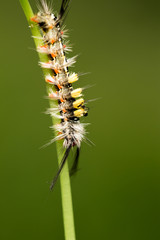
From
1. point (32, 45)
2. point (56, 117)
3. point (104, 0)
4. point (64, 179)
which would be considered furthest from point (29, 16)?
point (104, 0)

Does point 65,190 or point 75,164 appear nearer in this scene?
point 65,190

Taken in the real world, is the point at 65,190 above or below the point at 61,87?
below

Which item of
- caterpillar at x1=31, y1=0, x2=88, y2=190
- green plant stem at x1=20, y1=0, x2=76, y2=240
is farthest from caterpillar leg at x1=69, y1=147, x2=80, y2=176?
green plant stem at x1=20, y1=0, x2=76, y2=240

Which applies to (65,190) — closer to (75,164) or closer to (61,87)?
Answer: (75,164)

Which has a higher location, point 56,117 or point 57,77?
point 57,77

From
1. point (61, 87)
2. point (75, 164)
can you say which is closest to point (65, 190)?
point (75, 164)

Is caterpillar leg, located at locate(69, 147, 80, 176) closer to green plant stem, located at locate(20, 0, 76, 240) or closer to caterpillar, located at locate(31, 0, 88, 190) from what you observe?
caterpillar, located at locate(31, 0, 88, 190)

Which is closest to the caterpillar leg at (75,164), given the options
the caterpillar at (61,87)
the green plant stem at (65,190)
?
the caterpillar at (61,87)

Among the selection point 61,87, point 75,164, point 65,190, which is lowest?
point 65,190

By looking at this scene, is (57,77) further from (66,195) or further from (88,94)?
(88,94)
